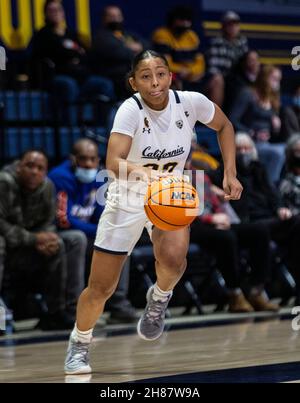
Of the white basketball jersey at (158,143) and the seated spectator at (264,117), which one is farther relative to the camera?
the seated spectator at (264,117)

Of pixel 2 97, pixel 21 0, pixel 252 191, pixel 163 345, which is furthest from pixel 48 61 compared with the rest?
pixel 163 345

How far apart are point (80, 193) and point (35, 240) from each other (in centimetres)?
86

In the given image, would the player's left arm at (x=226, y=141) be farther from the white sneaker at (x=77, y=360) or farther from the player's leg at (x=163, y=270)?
the white sneaker at (x=77, y=360)

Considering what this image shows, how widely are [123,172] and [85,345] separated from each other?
119 cm

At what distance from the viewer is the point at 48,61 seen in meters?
12.1

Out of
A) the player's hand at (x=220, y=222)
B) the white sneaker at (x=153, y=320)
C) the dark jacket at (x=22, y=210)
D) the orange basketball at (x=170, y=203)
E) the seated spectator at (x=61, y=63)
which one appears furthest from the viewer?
the seated spectator at (x=61, y=63)

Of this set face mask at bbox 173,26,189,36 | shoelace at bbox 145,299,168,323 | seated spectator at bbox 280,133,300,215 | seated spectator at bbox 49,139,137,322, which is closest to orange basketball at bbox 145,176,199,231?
shoelace at bbox 145,299,168,323

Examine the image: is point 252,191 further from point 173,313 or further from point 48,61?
point 48,61

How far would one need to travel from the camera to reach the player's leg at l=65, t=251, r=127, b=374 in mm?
6613

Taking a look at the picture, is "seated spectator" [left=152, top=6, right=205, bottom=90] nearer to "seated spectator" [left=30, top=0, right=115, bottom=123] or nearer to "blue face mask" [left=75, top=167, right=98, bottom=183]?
"seated spectator" [left=30, top=0, right=115, bottom=123]

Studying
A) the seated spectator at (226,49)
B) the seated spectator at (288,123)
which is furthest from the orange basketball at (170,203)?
the seated spectator at (226,49)

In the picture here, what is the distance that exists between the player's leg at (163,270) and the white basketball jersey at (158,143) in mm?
426

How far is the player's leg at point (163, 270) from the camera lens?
663 cm

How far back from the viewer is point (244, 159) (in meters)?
11.3
